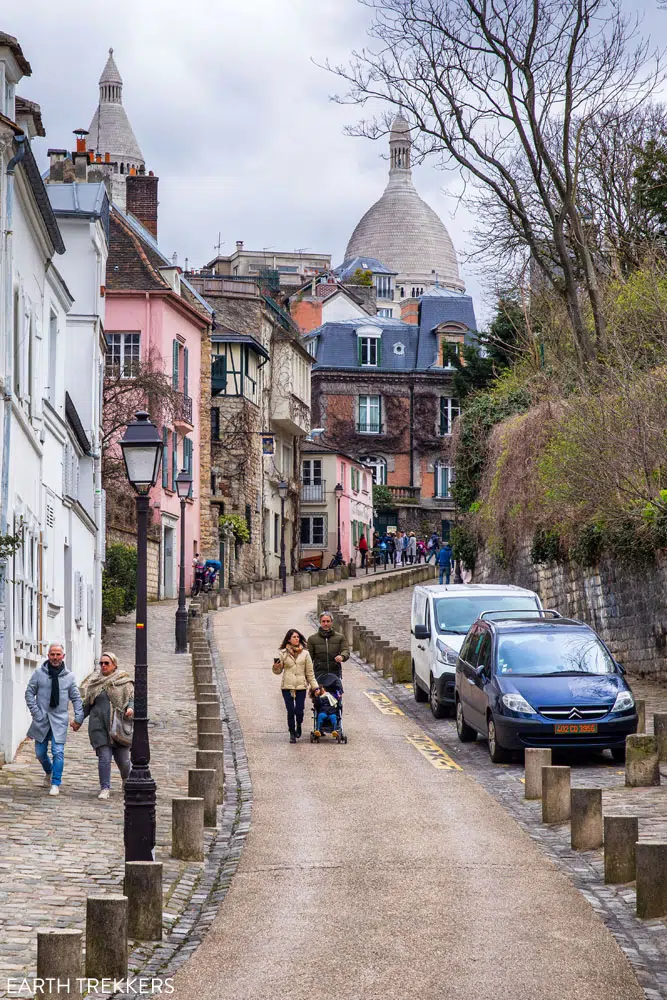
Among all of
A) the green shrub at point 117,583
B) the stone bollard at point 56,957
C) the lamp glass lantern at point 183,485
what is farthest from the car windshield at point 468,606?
the stone bollard at point 56,957

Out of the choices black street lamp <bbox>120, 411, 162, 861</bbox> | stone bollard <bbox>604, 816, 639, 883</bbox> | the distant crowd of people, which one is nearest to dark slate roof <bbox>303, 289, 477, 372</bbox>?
the distant crowd of people

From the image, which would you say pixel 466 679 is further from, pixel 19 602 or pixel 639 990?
pixel 639 990

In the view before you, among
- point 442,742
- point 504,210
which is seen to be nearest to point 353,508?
point 504,210

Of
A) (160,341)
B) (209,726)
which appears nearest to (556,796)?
(209,726)

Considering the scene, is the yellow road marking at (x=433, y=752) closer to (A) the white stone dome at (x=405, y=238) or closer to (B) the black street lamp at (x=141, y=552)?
(B) the black street lamp at (x=141, y=552)

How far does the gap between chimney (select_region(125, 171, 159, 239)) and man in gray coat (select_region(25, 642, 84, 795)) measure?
144 feet

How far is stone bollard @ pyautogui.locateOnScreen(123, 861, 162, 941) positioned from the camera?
30.8 ft

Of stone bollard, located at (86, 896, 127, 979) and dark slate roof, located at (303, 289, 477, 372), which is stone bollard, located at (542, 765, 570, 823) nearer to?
stone bollard, located at (86, 896, 127, 979)

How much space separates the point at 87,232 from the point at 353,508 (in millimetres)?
50902

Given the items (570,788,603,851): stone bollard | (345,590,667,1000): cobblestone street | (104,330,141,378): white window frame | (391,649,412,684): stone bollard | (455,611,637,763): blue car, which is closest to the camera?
(345,590,667,1000): cobblestone street

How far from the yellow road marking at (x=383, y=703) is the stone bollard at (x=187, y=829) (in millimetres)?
10771

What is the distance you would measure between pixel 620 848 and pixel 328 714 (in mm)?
8686

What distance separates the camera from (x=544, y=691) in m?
17.2

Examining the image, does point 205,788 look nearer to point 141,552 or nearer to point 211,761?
point 211,761
